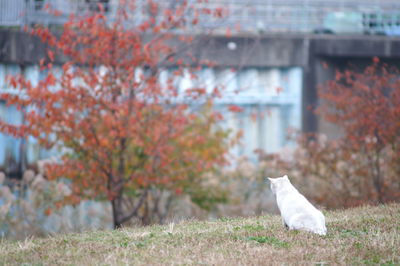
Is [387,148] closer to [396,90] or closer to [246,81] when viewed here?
[396,90]

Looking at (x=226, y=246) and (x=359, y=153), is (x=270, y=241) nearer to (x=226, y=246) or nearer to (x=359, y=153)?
(x=226, y=246)

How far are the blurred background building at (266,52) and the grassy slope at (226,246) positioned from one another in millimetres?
8654

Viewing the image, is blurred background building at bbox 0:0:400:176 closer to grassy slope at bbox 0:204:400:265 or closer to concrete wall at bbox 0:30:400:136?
concrete wall at bbox 0:30:400:136

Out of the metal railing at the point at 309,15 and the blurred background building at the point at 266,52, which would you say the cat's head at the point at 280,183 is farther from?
the metal railing at the point at 309,15

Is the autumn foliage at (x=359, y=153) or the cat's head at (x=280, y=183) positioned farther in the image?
the autumn foliage at (x=359, y=153)

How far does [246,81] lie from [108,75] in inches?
253

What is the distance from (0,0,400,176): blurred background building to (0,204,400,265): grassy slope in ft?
28.4

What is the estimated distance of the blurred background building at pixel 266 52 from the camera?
55.5ft

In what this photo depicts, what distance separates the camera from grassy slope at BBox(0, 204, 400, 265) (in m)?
6.46

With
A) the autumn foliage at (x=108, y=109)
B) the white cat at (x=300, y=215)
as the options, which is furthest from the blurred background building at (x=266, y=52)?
the white cat at (x=300, y=215)

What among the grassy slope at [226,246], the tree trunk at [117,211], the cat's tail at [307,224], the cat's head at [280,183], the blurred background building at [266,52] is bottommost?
the tree trunk at [117,211]

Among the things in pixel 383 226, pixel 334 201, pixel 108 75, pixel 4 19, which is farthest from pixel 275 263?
pixel 4 19

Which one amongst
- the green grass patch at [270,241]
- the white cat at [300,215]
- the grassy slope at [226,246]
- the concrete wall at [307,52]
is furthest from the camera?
the concrete wall at [307,52]

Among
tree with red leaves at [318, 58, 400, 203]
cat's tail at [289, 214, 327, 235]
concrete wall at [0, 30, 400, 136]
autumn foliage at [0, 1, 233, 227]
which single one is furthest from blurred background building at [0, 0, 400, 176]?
cat's tail at [289, 214, 327, 235]
